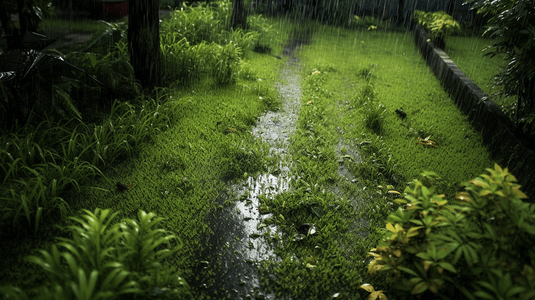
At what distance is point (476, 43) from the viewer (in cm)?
1064

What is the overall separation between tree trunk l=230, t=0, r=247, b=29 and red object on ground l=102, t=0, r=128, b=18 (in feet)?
9.90

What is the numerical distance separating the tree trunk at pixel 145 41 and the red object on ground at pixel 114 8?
462cm

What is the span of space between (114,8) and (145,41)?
5.06 metres

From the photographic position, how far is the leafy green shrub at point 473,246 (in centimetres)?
180

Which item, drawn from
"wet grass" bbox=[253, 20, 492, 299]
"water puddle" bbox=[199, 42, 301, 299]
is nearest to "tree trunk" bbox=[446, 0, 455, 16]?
"wet grass" bbox=[253, 20, 492, 299]

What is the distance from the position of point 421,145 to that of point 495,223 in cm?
258

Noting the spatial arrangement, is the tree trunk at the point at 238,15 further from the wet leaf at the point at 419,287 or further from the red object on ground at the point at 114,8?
the wet leaf at the point at 419,287

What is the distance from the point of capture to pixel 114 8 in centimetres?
877

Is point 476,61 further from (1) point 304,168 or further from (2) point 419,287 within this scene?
(2) point 419,287

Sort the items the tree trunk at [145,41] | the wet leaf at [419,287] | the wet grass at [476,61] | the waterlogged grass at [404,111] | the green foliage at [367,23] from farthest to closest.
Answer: the green foliage at [367,23], the wet grass at [476,61], the tree trunk at [145,41], the waterlogged grass at [404,111], the wet leaf at [419,287]

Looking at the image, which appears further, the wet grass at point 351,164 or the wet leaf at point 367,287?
the wet grass at point 351,164

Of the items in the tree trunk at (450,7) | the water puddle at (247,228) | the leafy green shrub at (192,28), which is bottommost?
the water puddle at (247,228)

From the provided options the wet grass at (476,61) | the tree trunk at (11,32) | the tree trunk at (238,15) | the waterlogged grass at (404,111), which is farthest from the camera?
the tree trunk at (238,15)

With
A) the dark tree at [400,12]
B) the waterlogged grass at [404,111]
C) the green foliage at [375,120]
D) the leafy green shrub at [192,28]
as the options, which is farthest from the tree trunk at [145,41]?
the dark tree at [400,12]
